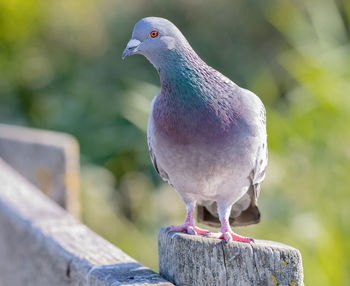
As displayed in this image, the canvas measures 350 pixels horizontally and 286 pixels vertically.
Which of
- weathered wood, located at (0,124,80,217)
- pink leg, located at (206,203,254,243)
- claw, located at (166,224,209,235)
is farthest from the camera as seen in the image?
weathered wood, located at (0,124,80,217)

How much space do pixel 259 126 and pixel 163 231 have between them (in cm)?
61

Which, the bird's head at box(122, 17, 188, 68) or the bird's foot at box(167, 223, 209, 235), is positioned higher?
the bird's head at box(122, 17, 188, 68)

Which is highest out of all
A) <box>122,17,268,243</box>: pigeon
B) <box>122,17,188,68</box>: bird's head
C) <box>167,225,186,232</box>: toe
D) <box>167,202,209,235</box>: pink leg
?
<box>122,17,188,68</box>: bird's head

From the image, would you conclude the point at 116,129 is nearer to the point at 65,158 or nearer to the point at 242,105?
the point at 65,158

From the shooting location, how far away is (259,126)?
222 cm

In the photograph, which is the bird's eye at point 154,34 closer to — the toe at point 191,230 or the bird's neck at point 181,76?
the bird's neck at point 181,76

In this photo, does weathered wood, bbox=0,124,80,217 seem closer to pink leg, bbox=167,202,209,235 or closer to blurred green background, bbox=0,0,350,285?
blurred green background, bbox=0,0,350,285

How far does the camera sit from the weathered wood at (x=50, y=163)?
3.88 metres

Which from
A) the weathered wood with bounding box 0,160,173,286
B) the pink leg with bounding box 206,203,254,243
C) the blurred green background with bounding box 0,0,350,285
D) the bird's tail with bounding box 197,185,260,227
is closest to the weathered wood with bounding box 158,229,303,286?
the weathered wood with bounding box 0,160,173,286

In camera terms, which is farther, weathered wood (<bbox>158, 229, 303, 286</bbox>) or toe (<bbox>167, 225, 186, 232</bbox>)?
toe (<bbox>167, 225, 186, 232</bbox>)

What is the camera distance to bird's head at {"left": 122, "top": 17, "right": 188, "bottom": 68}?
6.78 feet

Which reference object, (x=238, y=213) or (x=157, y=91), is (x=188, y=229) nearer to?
(x=238, y=213)

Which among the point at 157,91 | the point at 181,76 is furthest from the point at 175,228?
the point at 157,91

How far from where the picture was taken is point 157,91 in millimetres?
5719
